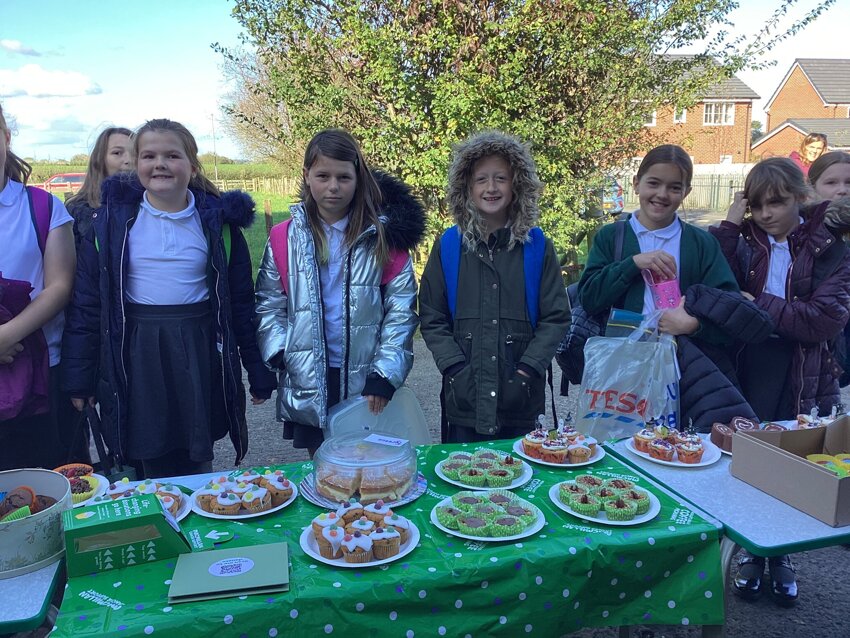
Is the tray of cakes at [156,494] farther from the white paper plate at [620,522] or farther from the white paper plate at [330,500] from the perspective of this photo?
the white paper plate at [620,522]

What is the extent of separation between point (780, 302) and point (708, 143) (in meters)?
33.6

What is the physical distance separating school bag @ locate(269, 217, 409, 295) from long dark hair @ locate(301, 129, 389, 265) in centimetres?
6

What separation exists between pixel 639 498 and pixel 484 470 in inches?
19.3

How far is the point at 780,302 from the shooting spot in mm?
2867

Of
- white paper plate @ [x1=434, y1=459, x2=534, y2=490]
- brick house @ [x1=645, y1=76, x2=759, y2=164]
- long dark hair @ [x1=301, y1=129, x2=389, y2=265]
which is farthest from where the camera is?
brick house @ [x1=645, y1=76, x2=759, y2=164]

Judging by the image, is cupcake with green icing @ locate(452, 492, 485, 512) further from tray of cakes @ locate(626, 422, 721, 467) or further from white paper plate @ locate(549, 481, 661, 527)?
tray of cakes @ locate(626, 422, 721, 467)

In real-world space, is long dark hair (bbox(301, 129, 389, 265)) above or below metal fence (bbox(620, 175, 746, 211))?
below

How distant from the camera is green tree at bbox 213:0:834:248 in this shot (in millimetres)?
6965

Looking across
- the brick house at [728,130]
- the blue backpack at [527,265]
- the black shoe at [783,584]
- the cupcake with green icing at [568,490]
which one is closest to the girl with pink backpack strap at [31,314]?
the blue backpack at [527,265]

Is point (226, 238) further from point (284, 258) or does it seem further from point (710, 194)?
point (710, 194)

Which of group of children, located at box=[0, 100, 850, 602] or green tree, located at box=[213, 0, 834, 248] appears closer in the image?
group of children, located at box=[0, 100, 850, 602]

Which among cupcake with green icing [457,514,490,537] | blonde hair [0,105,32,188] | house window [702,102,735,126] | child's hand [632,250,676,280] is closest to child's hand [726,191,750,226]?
child's hand [632,250,676,280]

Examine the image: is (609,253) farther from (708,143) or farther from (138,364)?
(708,143)

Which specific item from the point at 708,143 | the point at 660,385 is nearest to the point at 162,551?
the point at 660,385
